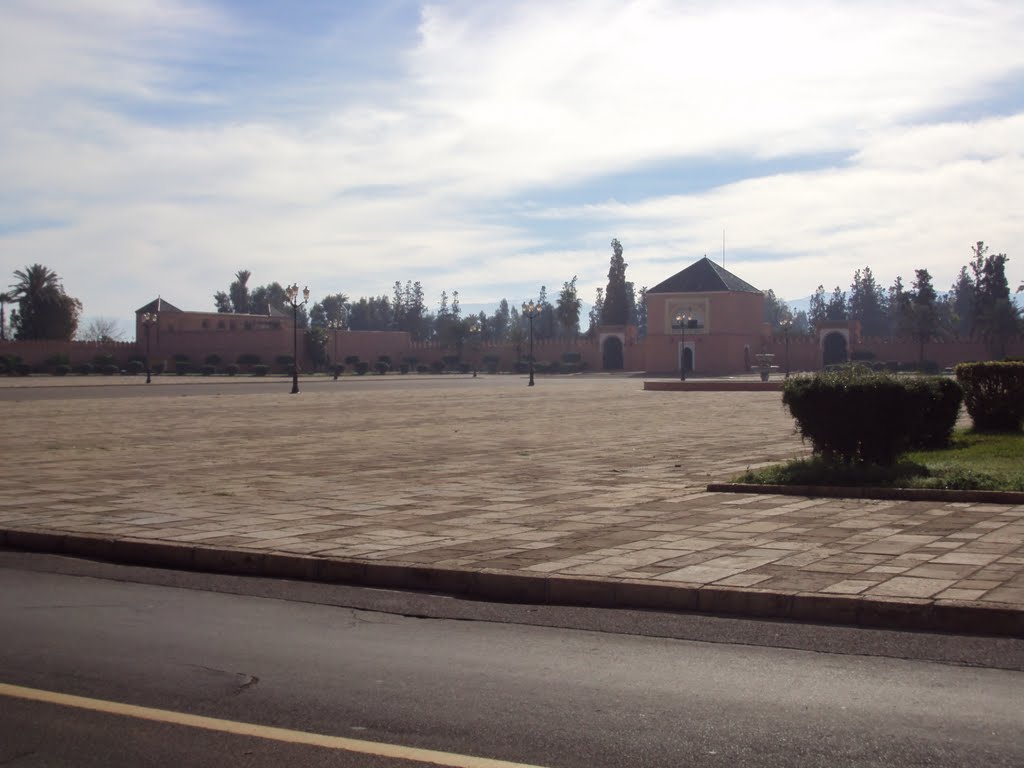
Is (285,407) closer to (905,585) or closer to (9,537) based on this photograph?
(9,537)

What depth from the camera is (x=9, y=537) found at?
27.0 ft

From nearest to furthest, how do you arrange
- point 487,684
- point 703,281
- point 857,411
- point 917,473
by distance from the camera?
point 487,684, point 917,473, point 857,411, point 703,281

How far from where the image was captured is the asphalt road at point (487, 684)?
12.5 ft

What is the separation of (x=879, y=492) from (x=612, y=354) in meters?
76.4

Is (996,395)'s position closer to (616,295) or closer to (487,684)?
(487,684)

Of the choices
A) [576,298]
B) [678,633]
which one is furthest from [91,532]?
[576,298]

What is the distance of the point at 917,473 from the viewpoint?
1023 cm

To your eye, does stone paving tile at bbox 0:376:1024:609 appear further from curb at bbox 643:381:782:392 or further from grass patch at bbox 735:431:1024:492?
curb at bbox 643:381:782:392

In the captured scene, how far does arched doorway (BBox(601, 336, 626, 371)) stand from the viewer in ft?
280

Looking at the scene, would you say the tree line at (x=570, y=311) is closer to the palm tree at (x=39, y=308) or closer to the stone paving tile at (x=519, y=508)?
the palm tree at (x=39, y=308)

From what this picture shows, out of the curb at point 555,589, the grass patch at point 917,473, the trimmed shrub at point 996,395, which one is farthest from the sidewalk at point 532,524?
the trimmed shrub at point 996,395

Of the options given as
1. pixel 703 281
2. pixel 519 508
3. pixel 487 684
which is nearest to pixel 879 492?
pixel 519 508

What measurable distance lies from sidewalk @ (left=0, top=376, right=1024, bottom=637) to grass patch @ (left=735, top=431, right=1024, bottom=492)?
547 mm

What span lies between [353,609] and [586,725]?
94.6 inches
